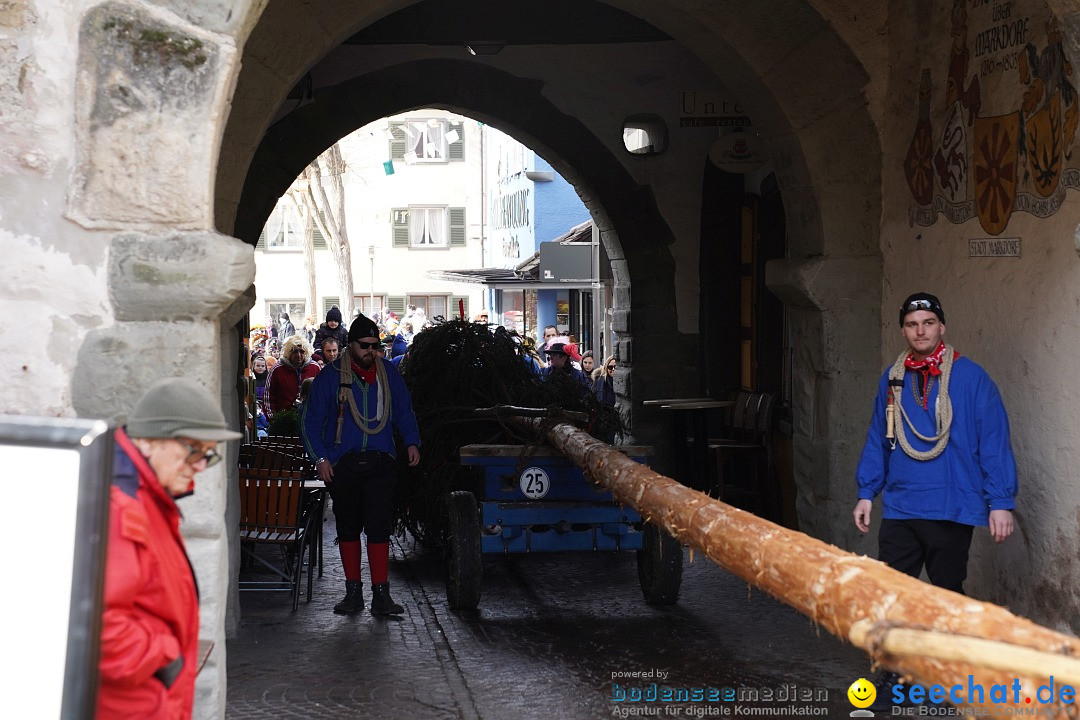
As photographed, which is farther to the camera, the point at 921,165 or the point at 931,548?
the point at 921,165

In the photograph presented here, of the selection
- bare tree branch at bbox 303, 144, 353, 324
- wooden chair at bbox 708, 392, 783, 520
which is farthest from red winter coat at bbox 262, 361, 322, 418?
bare tree branch at bbox 303, 144, 353, 324

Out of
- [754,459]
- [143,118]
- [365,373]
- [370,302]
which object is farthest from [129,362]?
[370,302]

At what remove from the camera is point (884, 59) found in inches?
248

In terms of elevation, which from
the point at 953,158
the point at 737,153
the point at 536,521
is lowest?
the point at 536,521

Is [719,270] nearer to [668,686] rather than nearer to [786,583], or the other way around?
[668,686]

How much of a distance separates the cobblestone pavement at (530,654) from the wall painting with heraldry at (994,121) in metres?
2.12

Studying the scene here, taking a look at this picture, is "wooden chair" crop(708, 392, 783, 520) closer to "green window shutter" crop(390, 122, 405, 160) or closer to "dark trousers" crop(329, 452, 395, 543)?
"dark trousers" crop(329, 452, 395, 543)

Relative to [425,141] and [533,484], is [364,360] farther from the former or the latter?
[425,141]

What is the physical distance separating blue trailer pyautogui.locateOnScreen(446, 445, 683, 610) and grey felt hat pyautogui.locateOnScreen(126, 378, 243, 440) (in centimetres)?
411

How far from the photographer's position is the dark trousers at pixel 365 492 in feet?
21.9

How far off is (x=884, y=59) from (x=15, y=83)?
14.5ft

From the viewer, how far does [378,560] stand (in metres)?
6.70

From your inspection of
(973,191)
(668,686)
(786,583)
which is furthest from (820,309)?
(786,583)

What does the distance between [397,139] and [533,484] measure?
3116 cm
